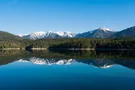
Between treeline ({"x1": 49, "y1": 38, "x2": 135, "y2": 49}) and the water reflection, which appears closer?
the water reflection

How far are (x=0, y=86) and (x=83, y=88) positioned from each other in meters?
8.87

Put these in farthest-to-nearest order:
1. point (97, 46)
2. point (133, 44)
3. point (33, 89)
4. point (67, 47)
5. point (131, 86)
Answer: point (67, 47), point (97, 46), point (133, 44), point (131, 86), point (33, 89)

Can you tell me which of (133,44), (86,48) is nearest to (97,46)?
(86,48)

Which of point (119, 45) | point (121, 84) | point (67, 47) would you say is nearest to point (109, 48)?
point (119, 45)

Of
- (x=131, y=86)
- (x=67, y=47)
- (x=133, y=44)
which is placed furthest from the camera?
(x=67, y=47)

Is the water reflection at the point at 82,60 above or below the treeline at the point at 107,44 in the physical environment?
below

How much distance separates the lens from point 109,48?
14488 centimetres

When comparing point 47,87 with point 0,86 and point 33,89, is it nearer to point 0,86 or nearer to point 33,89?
point 33,89

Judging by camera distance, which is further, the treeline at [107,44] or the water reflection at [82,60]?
the treeline at [107,44]

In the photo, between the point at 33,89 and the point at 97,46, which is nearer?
the point at 33,89

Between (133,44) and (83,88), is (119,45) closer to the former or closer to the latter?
(133,44)

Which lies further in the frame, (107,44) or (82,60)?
(107,44)

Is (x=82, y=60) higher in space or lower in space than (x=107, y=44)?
lower

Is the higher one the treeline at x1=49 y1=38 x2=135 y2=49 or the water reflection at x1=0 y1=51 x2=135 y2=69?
the treeline at x1=49 y1=38 x2=135 y2=49
